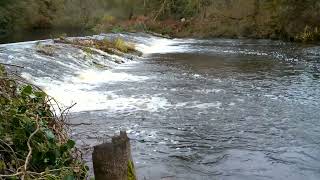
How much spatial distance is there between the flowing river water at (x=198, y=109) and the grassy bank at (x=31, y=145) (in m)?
0.75

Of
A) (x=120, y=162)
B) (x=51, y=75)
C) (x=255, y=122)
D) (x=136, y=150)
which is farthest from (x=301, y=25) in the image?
(x=120, y=162)

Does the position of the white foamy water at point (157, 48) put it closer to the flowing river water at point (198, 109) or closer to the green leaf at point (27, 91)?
the flowing river water at point (198, 109)

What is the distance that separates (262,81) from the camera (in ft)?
48.3

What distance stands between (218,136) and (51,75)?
7865mm

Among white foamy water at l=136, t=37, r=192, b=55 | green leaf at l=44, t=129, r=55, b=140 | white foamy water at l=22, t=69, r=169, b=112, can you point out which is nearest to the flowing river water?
white foamy water at l=22, t=69, r=169, b=112

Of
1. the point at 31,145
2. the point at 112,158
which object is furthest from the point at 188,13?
the point at 31,145

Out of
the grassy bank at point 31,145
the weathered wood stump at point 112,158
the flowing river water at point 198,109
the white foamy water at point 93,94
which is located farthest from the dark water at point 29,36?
the weathered wood stump at point 112,158

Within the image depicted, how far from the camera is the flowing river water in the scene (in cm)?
728

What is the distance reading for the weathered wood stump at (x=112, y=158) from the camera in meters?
4.20

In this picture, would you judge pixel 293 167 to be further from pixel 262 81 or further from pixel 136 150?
pixel 262 81

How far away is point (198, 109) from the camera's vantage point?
10750mm

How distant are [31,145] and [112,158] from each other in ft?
2.33

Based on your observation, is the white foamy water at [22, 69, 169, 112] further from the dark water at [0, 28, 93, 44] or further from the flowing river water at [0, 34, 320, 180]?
the dark water at [0, 28, 93, 44]

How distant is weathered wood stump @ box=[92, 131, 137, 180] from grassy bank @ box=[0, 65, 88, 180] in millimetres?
190
